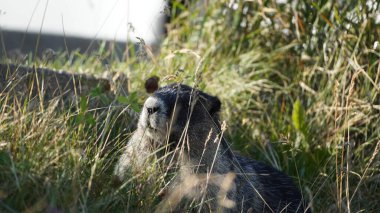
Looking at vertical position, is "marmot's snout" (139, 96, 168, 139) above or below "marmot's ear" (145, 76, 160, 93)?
below

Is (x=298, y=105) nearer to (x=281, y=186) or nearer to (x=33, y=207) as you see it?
(x=281, y=186)

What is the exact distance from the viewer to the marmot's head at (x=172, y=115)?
3926 millimetres

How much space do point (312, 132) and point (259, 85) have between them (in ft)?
2.98

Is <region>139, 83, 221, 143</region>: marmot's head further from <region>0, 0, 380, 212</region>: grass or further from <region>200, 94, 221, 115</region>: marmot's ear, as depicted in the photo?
<region>0, 0, 380, 212</region>: grass

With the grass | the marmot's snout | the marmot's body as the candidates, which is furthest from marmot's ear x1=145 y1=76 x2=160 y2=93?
the marmot's snout

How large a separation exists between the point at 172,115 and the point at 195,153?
44 centimetres

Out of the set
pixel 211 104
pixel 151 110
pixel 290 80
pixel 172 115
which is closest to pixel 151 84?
pixel 211 104

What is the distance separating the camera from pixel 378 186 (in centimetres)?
512

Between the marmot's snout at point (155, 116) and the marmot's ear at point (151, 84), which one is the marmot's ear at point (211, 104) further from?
the marmot's snout at point (155, 116)

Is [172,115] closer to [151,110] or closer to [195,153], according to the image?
[151,110]

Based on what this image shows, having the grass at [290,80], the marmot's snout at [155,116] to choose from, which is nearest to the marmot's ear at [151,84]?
the grass at [290,80]

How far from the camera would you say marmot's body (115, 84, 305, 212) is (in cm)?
376

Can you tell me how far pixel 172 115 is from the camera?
386 centimetres

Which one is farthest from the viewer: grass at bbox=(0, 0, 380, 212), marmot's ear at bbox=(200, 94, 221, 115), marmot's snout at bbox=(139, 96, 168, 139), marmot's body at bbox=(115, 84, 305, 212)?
grass at bbox=(0, 0, 380, 212)
